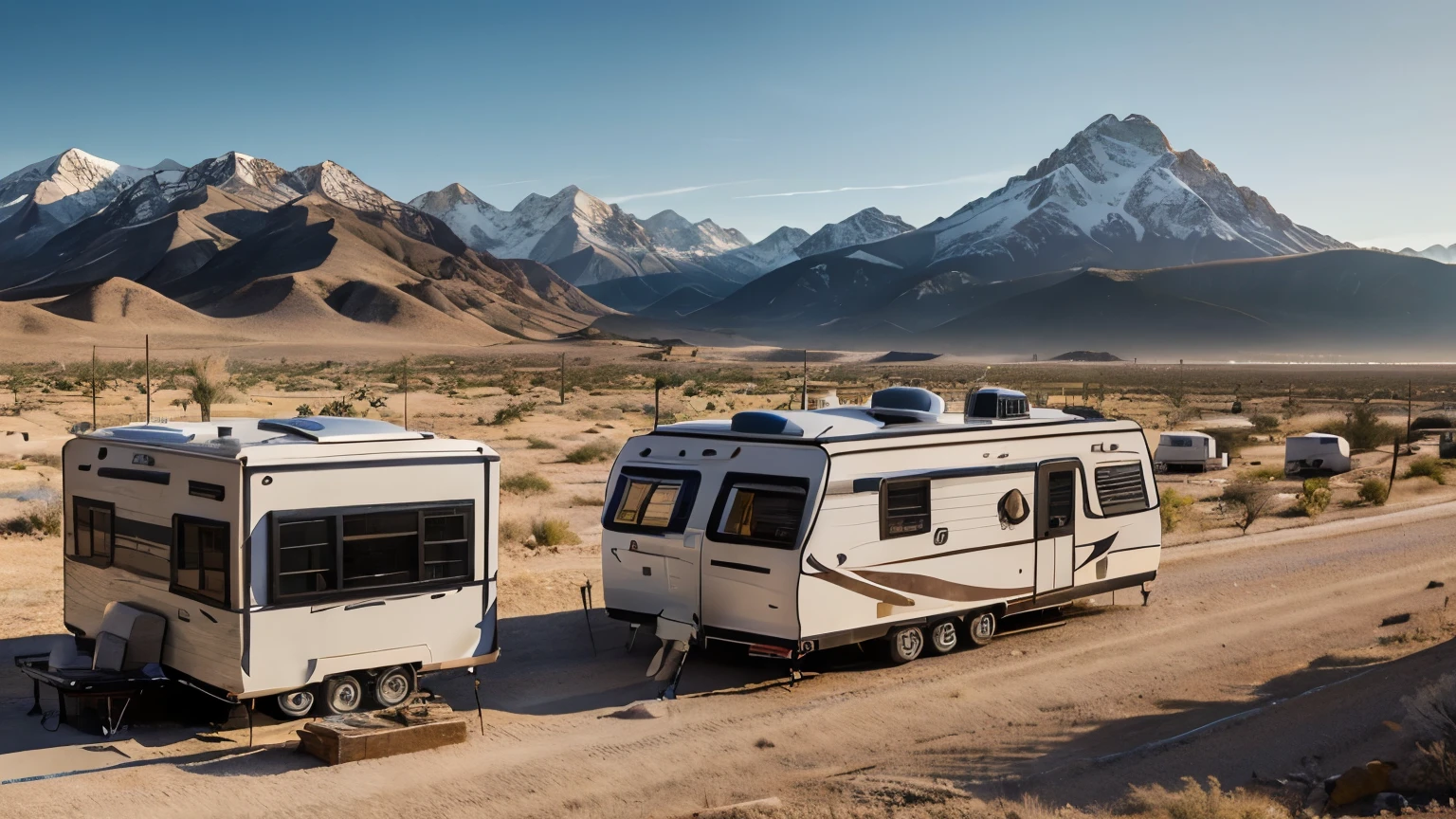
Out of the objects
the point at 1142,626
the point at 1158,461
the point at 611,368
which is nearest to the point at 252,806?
the point at 1142,626

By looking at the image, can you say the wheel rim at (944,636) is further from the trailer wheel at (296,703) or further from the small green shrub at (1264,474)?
the small green shrub at (1264,474)

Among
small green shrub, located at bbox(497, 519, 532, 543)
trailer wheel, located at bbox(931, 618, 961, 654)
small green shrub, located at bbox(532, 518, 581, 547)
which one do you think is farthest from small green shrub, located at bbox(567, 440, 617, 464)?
trailer wheel, located at bbox(931, 618, 961, 654)

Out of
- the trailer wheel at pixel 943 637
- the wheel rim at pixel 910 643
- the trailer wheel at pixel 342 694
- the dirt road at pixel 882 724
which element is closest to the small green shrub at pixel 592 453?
the dirt road at pixel 882 724

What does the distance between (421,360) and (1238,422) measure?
270ft

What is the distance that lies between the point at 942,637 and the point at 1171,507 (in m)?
12.0

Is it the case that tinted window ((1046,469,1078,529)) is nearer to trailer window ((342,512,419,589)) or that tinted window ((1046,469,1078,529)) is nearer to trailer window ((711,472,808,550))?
trailer window ((711,472,808,550))

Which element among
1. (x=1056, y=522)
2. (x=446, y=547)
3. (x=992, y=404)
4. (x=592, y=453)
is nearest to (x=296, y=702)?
(x=446, y=547)

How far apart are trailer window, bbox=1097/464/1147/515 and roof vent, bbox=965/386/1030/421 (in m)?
1.39

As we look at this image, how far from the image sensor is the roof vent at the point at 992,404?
13750mm

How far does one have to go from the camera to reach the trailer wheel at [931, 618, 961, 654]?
42.4 feet

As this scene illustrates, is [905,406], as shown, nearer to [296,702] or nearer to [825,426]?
[825,426]

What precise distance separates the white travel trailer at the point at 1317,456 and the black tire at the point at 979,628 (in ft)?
68.3

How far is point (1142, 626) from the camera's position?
14375 millimetres

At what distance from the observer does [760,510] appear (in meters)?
11.5
